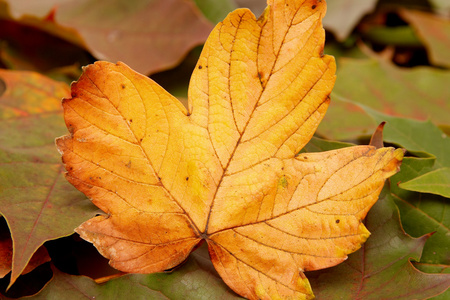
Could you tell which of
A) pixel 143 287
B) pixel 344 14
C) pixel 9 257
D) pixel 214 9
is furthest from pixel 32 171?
pixel 344 14

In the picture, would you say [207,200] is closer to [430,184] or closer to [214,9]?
[430,184]

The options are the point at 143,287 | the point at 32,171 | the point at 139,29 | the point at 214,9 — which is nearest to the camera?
the point at 143,287

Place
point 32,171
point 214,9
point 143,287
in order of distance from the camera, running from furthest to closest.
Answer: point 214,9, point 32,171, point 143,287

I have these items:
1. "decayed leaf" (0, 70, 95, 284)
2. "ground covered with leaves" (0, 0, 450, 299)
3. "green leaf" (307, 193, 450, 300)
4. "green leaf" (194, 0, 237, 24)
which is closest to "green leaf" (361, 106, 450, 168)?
"ground covered with leaves" (0, 0, 450, 299)

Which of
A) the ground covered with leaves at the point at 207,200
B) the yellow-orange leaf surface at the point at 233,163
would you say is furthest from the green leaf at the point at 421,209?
the yellow-orange leaf surface at the point at 233,163

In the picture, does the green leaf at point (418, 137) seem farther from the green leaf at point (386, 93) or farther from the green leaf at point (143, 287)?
the green leaf at point (143, 287)

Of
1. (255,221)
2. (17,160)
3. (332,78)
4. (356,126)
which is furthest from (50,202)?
(356,126)
